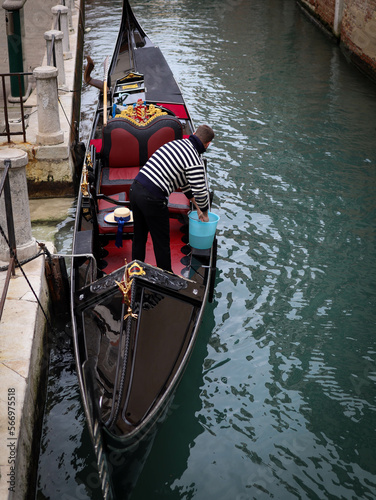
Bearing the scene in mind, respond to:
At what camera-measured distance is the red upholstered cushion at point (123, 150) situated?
15.4 ft

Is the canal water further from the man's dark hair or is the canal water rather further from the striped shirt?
the man's dark hair

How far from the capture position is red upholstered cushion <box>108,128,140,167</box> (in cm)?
471

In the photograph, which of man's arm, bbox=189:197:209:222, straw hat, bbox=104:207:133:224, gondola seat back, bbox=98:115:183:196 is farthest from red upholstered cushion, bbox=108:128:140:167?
man's arm, bbox=189:197:209:222

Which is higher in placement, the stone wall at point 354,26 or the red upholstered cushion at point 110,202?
the stone wall at point 354,26

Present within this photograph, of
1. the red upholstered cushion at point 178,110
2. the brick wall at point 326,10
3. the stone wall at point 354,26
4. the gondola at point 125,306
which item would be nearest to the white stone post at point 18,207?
the gondola at point 125,306

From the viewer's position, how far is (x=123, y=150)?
475 cm

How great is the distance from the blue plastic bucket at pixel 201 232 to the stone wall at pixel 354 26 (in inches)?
239

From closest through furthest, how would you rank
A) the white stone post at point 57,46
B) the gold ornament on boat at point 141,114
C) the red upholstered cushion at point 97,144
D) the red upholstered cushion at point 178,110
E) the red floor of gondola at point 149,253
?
the red floor of gondola at point 149,253 < the gold ornament on boat at point 141,114 < the red upholstered cushion at point 97,144 < the red upholstered cushion at point 178,110 < the white stone post at point 57,46

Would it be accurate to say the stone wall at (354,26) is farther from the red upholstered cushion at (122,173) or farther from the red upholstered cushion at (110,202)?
the red upholstered cushion at (110,202)

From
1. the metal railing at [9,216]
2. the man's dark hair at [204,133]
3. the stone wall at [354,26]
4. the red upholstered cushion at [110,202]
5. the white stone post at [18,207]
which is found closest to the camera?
the metal railing at [9,216]

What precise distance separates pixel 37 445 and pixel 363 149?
513cm

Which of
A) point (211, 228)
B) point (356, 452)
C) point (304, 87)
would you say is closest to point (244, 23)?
point (304, 87)

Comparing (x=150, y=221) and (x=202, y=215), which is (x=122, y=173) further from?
(x=150, y=221)

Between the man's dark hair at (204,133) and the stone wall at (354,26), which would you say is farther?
the stone wall at (354,26)
